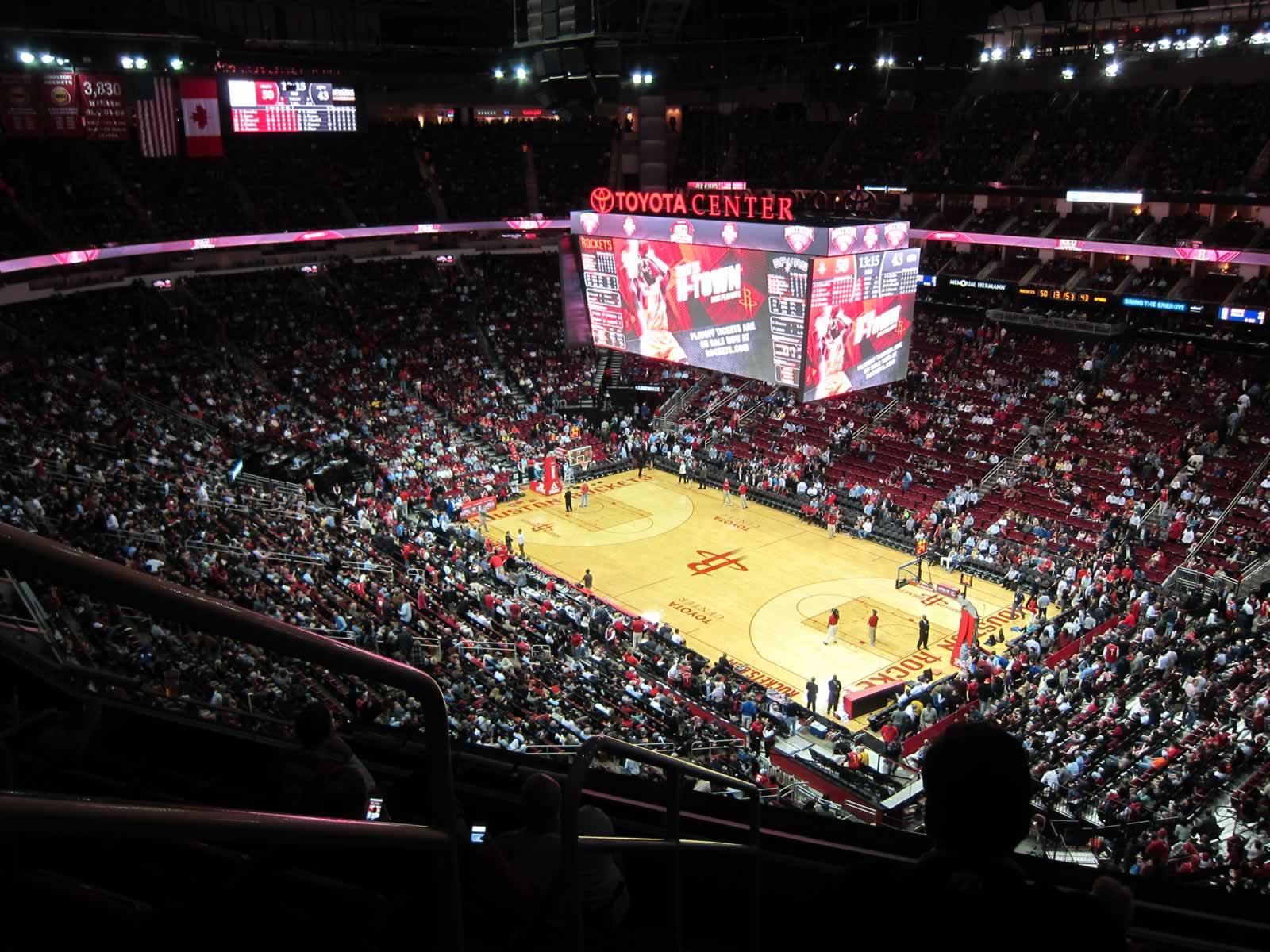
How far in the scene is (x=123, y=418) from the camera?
3028cm

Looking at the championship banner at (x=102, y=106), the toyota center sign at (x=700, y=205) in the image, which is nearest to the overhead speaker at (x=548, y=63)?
the toyota center sign at (x=700, y=205)

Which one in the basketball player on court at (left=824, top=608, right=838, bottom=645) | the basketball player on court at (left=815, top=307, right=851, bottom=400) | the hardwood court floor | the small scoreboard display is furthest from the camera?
the small scoreboard display

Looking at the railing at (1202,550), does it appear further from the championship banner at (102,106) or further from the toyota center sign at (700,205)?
the championship banner at (102,106)

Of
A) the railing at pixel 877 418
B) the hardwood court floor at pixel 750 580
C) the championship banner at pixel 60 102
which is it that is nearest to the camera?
the hardwood court floor at pixel 750 580

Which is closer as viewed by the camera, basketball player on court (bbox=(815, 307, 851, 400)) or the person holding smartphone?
the person holding smartphone

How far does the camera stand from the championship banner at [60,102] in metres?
35.1

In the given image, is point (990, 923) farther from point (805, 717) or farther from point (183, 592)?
point (805, 717)

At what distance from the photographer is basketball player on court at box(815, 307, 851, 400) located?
27.8 metres

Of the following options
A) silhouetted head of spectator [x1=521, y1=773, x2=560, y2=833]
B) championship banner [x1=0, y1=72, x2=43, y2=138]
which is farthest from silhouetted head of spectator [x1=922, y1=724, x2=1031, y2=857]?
championship banner [x1=0, y1=72, x2=43, y2=138]

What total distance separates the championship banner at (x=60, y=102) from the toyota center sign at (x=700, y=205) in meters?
18.3

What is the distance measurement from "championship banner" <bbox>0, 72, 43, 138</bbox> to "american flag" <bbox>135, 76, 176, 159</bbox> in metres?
3.81

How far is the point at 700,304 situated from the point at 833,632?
10.8m

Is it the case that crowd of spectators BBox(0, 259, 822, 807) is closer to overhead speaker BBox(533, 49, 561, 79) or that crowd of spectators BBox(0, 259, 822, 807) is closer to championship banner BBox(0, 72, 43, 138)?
championship banner BBox(0, 72, 43, 138)

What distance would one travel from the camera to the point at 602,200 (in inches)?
1300
